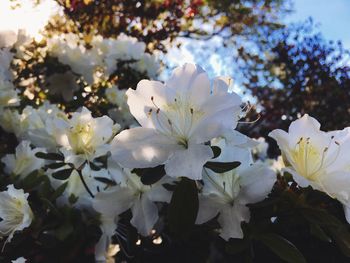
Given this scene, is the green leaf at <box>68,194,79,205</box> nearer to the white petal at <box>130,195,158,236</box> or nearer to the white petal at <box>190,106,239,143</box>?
the white petal at <box>130,195,158,236</box>

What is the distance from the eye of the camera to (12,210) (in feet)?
3.93

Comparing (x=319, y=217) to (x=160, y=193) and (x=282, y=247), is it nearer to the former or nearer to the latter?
(x=282, y=247)

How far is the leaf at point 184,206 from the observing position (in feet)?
3.06

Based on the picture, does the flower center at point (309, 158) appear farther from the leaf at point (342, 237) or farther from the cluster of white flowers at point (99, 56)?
the cluster of white flowers at point (99, 56)

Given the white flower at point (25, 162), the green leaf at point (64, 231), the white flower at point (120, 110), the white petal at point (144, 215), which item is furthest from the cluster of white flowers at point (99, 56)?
the white petal at point (144, 215)

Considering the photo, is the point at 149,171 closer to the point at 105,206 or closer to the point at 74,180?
the point at 105,206

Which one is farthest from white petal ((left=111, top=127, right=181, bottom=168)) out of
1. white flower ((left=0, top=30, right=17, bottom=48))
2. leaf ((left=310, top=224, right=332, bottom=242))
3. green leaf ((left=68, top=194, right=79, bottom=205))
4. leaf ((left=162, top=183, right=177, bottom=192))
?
white flower ((left=0, top=30, right=17, bottom=48))

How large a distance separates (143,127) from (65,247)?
18.9 inches

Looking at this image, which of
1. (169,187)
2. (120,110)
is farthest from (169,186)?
(120,110)

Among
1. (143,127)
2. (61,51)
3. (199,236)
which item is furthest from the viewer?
(61,51)

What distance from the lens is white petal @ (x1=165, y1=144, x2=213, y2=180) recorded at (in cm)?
86

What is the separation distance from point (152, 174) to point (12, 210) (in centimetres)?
47

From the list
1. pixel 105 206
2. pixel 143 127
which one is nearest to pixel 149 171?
pixel 143 127

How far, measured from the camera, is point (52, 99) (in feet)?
8.60
